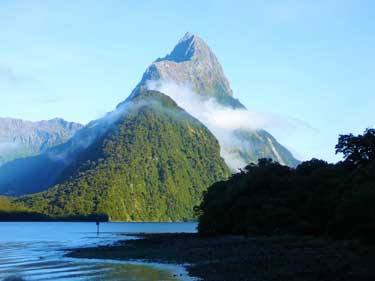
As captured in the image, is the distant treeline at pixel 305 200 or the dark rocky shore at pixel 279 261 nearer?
the dark rocky shore at pixel 279 261

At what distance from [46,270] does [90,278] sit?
9527 mm

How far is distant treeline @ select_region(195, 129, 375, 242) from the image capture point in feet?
205

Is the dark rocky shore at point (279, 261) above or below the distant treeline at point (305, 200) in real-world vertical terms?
below

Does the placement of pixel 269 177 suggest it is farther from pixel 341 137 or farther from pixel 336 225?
pixel 336 225

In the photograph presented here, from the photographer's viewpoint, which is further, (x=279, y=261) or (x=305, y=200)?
(x=305, y=200)

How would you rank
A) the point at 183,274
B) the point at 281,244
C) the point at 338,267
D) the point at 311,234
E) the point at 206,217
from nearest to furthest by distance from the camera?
the point at 338,267 < the point at 183,274 < the point at 281,244 < the point at 311,234 < the point at 206,217

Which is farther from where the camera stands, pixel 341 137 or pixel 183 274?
pixel 341 137

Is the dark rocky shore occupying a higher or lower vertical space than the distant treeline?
lower

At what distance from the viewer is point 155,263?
5603 cm

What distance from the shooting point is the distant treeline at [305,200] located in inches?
2461

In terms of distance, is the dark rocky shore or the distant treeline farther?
the distant treeline

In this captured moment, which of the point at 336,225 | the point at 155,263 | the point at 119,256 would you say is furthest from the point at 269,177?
the point at 155,263

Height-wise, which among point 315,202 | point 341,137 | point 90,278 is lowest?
point 90,278

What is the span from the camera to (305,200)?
301 feet
